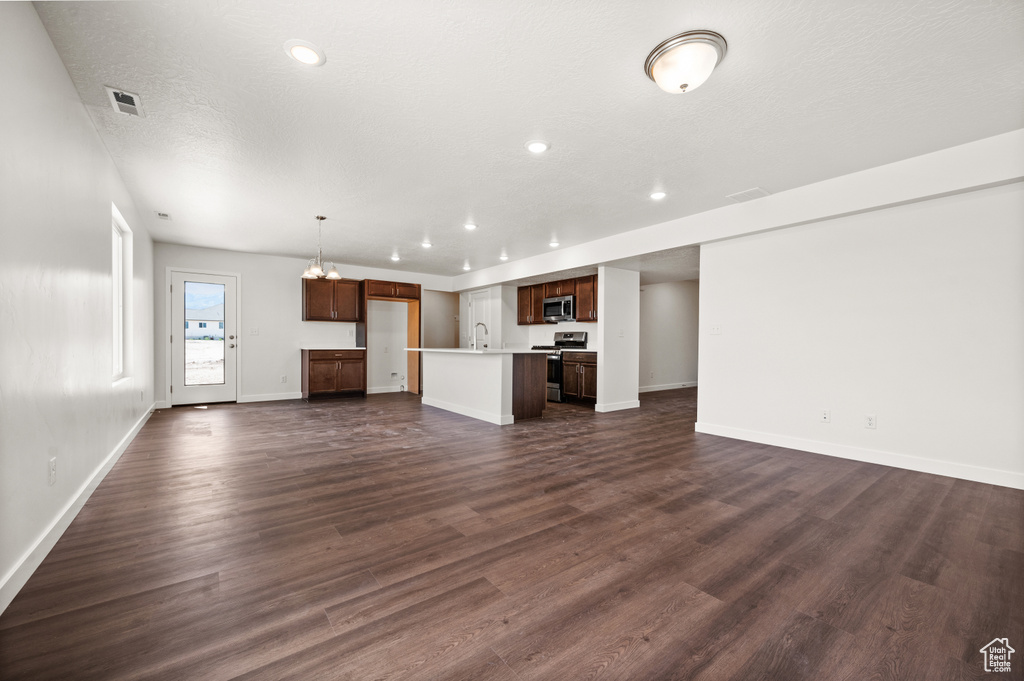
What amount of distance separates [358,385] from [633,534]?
6578mm

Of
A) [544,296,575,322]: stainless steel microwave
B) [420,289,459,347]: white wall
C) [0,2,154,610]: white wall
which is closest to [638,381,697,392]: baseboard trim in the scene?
[544,296,575,322]: stainless steel microwave

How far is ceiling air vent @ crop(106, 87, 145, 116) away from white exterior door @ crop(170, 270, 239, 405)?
4.80 meters

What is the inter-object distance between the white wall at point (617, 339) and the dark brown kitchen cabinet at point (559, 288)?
1043 millimetres

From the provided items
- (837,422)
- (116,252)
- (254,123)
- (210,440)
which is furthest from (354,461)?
(837,422)

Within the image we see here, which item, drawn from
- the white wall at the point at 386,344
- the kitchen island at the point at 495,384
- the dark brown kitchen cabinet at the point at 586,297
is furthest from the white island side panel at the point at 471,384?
the dark brown kitchen cabinet at the point at 586,297

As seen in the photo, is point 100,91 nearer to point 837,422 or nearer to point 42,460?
point 42,460

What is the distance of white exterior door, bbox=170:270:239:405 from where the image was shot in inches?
261

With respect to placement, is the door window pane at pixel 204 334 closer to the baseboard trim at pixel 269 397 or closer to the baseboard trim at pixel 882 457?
the baseboard trim at pixel 269 397

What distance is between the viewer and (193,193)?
166 inches

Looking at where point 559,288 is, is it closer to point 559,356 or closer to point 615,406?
point 559,356

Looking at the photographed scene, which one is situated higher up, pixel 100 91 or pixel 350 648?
pixel 100 91

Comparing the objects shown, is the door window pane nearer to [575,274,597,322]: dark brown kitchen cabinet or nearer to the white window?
the white window

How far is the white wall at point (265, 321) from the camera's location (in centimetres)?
666

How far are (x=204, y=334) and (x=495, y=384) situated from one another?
16.6ft
